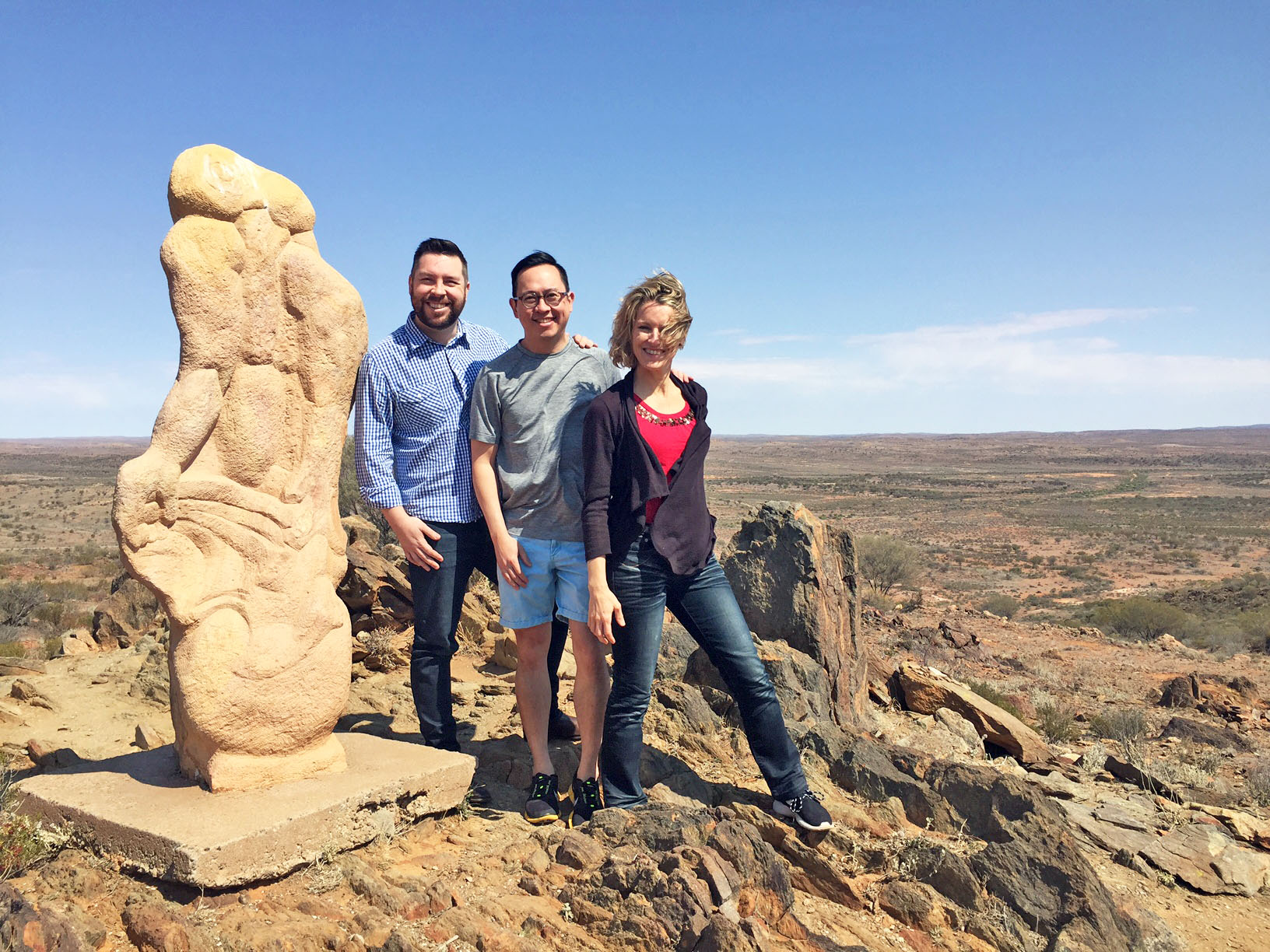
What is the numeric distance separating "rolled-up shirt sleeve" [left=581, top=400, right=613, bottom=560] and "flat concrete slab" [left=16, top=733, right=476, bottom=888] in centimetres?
134

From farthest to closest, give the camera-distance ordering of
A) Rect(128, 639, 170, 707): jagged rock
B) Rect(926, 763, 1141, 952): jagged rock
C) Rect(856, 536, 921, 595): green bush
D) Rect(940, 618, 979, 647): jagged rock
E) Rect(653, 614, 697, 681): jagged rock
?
1. Rect(856, 536, 921, 595): green bush
2. Rect(940, 618, 979, 647): jagged rock
3. Rect(653, 614, 697, 681): jagged rock
4. Rect(128, 639, 170, 707): jagged rock
5. Rect(926, 763, 1141, 952): jagged rock

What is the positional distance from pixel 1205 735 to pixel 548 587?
649 centimetres

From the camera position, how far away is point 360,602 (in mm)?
7250

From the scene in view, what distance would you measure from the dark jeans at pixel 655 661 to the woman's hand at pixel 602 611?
0.42ft

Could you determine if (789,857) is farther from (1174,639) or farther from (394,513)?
(1174,639)

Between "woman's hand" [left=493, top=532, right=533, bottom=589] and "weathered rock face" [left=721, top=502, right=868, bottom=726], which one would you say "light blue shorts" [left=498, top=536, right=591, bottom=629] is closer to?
"woman's hand" [left=493, top=532, right=533, bottom=589]

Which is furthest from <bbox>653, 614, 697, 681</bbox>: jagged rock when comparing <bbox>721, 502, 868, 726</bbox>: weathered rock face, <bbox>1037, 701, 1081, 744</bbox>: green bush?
<bbox>1037, 701, 1081, 744</bbox>: green bush

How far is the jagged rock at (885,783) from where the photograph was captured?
4.16 m

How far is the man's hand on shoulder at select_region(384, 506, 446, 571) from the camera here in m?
3.77

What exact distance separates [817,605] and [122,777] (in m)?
4.27

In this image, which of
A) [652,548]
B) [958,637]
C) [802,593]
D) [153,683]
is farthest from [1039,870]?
[958,637]

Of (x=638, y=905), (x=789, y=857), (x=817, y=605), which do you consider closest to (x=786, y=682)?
(x=817, y=605)

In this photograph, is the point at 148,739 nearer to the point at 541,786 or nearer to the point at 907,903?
the point at 541,786

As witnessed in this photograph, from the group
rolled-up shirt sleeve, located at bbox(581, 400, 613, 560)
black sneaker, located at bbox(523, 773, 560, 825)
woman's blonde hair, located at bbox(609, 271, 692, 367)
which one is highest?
woman's blonde hair, located at bbox(609, 271, 692, 367)
